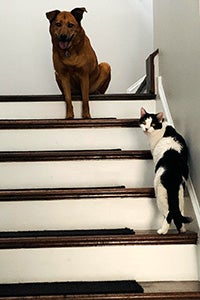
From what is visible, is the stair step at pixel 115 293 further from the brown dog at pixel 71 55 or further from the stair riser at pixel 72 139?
the brown dog at pixel 71 55

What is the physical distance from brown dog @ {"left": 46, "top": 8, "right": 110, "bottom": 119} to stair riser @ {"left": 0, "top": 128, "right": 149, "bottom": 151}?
21 centimetres

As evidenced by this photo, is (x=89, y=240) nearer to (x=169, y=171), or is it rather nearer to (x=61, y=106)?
(x=169, y=171)

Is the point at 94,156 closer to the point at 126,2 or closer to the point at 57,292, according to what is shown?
the point at 57,292

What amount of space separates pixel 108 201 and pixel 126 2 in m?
2.41

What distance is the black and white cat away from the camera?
2.14 m

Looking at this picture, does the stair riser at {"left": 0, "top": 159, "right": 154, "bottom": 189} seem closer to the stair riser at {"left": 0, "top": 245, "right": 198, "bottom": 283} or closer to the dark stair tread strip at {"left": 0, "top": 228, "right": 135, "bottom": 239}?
the dark stair tread strip at {"left": 0, "top": 228, "right": 135, "bottom": 239}

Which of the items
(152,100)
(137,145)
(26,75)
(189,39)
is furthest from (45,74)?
(189,39)

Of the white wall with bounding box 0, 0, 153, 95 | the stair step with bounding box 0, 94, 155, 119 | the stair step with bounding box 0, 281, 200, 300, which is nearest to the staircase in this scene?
the stair step with bounding box 0, 281, 200, 300

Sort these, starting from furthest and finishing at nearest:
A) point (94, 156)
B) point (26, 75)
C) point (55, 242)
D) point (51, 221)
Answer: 1. point (26, 75)
2. point (94, 156)
3. point (51, 221)
4. point (55, 242)

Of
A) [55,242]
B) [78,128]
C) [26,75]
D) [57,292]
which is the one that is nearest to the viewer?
[57,292]

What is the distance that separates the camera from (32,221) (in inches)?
90.4

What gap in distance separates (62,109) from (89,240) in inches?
46.9

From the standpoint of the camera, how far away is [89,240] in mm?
2080

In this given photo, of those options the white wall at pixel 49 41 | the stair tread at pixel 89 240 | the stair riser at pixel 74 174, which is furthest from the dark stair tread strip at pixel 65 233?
the white wall at pixel 49 41
